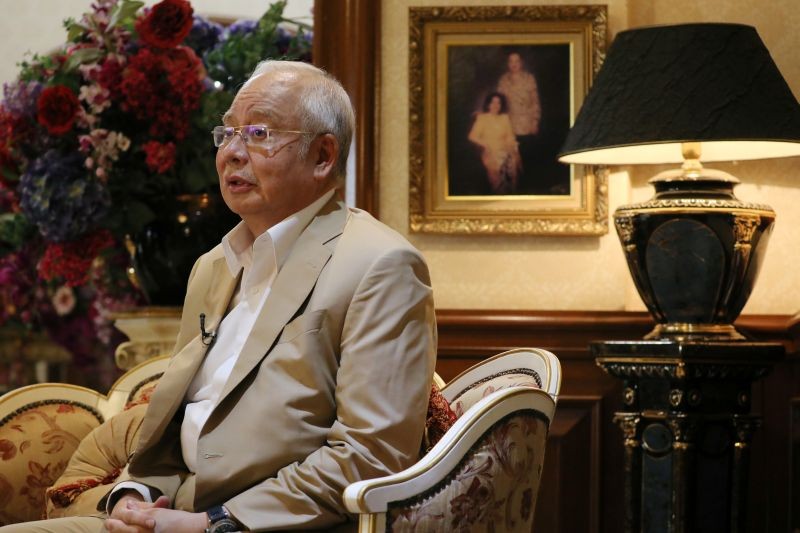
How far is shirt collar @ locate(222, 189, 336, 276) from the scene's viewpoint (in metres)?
2.33

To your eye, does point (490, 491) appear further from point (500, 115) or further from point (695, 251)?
point (500, 115)

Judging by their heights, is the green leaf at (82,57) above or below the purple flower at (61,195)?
above

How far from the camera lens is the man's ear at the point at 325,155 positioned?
7.85ft

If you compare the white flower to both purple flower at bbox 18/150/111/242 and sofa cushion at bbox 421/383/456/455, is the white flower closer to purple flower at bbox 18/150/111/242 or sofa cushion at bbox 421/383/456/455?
purple flower at bbox 18/150/111/242

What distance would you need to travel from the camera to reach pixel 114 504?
234 cm

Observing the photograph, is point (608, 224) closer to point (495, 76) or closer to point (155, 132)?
point (495, 76)

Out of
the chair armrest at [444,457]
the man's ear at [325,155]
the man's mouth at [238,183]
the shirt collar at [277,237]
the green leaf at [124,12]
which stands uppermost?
the green leaf at [124,12]

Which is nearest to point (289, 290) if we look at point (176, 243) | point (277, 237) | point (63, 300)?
point (277, 237)

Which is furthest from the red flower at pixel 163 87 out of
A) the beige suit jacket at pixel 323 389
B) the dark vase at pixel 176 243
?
the beige suit jacket at pixel 323 389

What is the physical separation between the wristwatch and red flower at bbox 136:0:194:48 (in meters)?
1.85

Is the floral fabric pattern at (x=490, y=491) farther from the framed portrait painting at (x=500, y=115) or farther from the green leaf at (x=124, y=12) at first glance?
the green leaf at (x=124, y=12)

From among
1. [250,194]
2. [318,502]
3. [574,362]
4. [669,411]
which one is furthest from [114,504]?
[574,362]

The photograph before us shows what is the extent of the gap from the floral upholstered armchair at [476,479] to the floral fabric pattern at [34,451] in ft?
4.41

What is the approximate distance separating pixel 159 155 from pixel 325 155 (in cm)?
135
